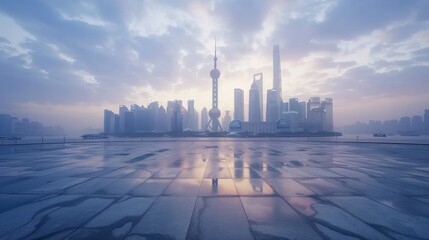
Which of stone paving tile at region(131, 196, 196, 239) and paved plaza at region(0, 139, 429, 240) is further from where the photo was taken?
paved plaza at region(0, 139, 429, 240)

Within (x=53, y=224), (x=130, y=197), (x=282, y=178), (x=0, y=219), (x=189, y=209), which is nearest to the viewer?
(x=53, y=224)

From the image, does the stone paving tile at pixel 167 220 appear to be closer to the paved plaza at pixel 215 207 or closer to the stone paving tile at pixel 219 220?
the paved plaza at pixel 215 207

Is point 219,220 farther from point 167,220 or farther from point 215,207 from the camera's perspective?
point 167,220

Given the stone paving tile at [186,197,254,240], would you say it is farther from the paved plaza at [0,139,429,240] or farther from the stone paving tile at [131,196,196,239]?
the stone paving tile at [131,196,196,239]

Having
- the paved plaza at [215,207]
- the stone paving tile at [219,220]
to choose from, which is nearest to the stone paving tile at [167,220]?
the paved plaza at [215,207]

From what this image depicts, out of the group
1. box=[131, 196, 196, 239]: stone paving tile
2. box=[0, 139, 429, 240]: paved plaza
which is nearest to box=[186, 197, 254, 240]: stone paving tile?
box=[0, 139, 429, 240]: paved plaza

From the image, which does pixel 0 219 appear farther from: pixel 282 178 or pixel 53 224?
pixel 282 178

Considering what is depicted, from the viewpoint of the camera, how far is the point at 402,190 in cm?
901

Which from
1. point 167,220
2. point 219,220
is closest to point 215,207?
point 219,220

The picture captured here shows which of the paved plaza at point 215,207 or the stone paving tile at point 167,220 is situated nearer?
the stone paving tile at point 167,220

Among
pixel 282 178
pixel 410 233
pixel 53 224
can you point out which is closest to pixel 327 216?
pixel 410 233

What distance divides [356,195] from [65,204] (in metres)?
10.4

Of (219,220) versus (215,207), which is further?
(215,207)

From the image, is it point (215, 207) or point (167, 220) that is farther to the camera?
point (215, 207)
